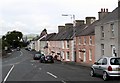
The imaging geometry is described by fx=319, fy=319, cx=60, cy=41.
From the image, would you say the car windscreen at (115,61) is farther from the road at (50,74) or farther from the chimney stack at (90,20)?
the chimney stack at (90,20)

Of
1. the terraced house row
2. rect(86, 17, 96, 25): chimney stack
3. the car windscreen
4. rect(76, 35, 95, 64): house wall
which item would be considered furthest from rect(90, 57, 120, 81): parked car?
rect(86, 17, 96, 25): chimney stack

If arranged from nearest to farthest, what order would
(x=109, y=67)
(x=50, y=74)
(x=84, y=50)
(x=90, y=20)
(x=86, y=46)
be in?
(x=109, y=67), (x=50, y=74), (x=86, y=46), (x=84, y=50), (x=90, y=20)

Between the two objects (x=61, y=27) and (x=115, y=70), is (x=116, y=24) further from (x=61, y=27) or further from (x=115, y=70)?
(x=61, y=27)

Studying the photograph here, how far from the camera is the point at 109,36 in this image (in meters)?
37.0

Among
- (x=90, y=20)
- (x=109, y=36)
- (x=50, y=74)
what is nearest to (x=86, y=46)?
(x=90, y=20)

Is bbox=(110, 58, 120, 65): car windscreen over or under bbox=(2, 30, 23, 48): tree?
under

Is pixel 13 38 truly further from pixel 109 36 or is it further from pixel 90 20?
pixel 109 36

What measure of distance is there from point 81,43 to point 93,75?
31.1 metres

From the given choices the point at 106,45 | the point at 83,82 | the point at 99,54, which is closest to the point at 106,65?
the point at 83,82

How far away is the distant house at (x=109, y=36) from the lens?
3478 cm

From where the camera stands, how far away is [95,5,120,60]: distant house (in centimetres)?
3478

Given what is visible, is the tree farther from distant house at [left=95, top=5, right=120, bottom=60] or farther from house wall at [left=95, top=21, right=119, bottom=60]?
distant house at [left=95, top=5, right=120, bottom=60]

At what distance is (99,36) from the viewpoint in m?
40.8

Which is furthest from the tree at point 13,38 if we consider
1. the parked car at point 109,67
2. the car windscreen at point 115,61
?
the car windscreen at point 115,61
